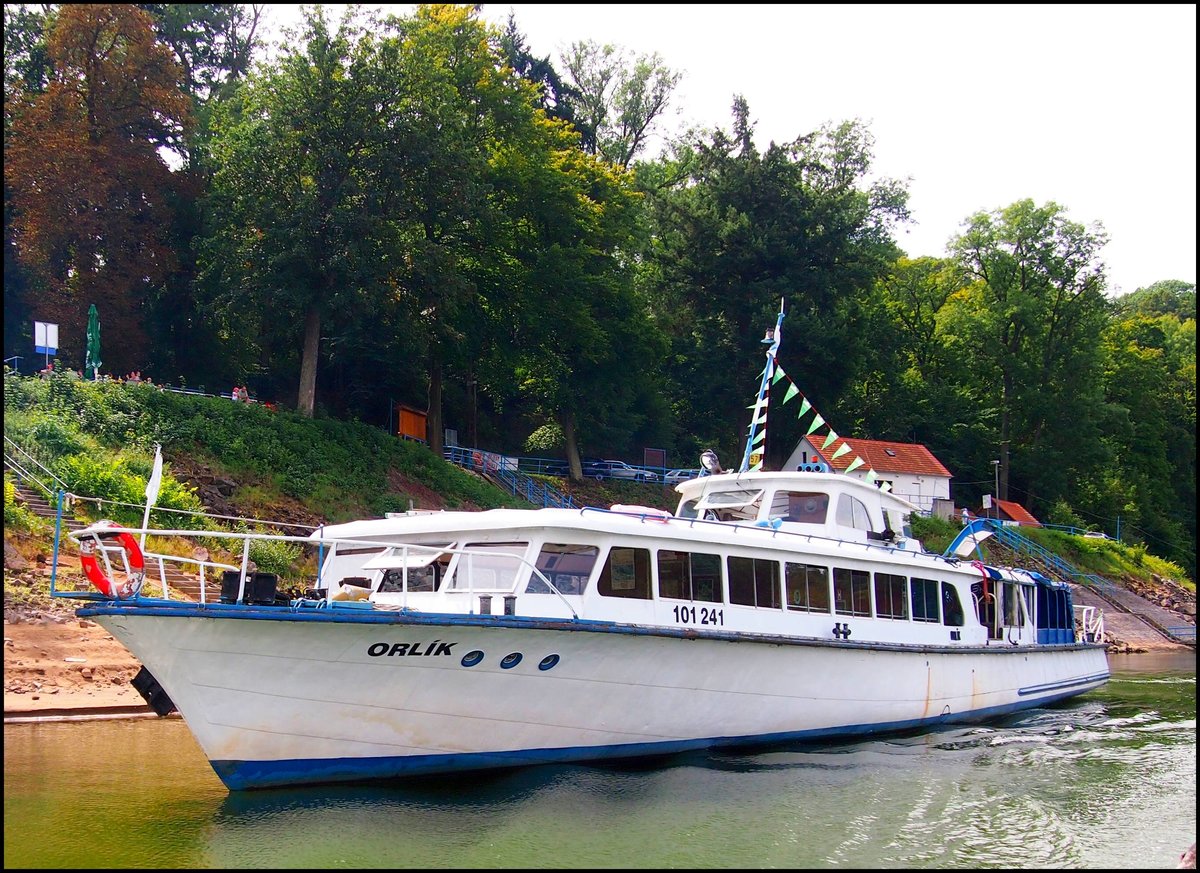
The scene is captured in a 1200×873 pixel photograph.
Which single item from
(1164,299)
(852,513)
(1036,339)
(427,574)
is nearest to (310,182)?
(852,513)

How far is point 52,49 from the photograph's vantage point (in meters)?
31.8

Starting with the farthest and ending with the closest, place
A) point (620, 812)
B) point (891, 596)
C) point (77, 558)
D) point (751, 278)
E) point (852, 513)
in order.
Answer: point (751, 278)
point (77, 558)
point (852, 513)
point (891, 596)
point (620, 812)

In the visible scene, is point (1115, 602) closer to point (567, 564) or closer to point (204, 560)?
point (567, 564)

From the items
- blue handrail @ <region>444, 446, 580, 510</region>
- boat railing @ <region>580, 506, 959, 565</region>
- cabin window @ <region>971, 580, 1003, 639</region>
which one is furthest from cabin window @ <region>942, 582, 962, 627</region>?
blue handrail @ <region>444, 446, 580, 510</region>

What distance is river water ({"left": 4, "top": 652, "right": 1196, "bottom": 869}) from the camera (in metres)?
10.4

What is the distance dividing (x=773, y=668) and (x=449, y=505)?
787 inches

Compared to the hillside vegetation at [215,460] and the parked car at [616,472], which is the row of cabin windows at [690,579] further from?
the parked car at [616,472]

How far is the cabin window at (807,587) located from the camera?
1627 centimetres

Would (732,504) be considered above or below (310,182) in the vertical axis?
below

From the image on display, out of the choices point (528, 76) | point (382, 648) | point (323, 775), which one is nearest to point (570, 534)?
point (382, 648)

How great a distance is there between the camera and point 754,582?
1579 centimetres

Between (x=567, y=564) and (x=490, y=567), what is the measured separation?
99 centimetres

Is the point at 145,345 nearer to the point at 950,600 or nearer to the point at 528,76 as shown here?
the point at 528,76

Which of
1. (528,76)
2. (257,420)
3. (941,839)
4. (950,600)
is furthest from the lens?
(528,76)
